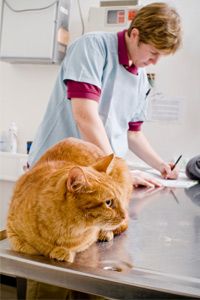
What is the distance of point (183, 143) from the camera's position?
2.09 metres

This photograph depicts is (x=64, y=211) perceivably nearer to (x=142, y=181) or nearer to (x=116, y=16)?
(x=142, y=181)

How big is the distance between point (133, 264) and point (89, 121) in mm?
595

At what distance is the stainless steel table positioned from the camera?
1.69 ft

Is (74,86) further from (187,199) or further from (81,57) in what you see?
(187,199)

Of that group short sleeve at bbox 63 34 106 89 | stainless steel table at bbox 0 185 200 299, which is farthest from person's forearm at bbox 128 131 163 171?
stainless steel table at bbox 0 185 200 299

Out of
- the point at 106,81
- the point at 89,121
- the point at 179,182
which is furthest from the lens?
the point at 179,182

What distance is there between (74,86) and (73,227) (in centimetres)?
67

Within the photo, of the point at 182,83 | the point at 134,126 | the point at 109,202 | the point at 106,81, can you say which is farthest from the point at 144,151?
the point at 109,202

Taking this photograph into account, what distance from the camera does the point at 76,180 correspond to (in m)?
0.55

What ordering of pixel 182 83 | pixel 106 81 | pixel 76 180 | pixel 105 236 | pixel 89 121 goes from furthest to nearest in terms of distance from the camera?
1. pixel 182 83
2. pixel 106 81
3. pixel 89 121
4. pixel 105 236
5. pixel 76 180

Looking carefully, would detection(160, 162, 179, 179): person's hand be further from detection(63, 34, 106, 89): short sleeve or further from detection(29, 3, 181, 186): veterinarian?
detection(63, 34, 106, 89): short sleeve

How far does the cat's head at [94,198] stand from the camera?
56 cm

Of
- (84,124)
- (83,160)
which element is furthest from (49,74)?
(83,160)

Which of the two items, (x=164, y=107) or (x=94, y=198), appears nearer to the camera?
(x=94, y=198)
